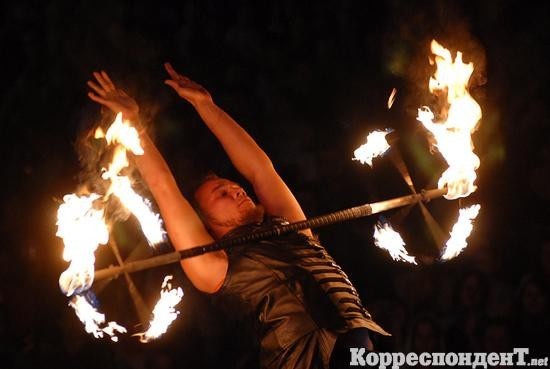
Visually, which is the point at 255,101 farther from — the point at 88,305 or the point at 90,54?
the point at 88,305

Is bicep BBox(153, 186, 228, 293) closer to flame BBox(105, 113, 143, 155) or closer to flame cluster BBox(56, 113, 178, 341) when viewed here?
flame cluster BBox(56, 113, 178, 341)

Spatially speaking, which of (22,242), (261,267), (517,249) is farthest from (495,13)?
(22,242)

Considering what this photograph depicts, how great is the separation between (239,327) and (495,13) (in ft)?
11.9

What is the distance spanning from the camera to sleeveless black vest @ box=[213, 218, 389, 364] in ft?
10.7

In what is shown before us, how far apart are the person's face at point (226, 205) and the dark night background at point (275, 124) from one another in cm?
160

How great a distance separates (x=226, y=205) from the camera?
3.88 m

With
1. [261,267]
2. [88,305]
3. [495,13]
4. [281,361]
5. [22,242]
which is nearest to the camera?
[88,305]

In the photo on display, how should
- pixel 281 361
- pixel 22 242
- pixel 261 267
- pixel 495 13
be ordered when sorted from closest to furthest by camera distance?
1. pixel 281 361
2. pixel 261 267
3. pixel 495 13
4. pixel 22 242

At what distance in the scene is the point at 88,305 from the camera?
2951 millimetres

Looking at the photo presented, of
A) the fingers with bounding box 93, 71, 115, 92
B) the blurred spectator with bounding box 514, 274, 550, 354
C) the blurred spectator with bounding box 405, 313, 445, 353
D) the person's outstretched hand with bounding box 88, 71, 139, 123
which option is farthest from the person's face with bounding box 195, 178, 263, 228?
Result: the blurred spectator with bounding box 514, 274, 550, 354

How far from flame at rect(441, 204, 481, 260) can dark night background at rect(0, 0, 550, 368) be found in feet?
5.10

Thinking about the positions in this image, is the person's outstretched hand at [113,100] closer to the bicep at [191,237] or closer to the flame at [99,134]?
the flame at [99,134]

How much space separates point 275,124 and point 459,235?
2.77 m

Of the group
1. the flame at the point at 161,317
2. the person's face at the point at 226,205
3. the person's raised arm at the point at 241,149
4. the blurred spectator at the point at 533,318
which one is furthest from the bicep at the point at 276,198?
the blurred spectator at the point at 533,318
